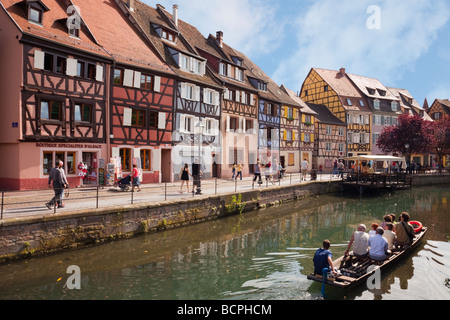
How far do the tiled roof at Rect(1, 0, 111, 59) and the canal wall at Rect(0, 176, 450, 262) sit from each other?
1044 centimetres

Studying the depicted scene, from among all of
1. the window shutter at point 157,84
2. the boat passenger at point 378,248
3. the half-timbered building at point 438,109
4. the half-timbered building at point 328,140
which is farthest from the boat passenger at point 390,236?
the half-timbered building at point 438,109

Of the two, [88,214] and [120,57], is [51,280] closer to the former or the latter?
[88,214]

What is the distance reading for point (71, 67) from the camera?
55.7 feet

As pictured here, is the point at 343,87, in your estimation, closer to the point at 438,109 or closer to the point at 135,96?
the point at 438,109

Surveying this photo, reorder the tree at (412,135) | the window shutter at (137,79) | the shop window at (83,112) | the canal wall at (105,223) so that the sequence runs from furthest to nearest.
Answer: the tree at (412,135), the window shutter at (137,79), the shop window at (83,112), the canal wall at (105,223)

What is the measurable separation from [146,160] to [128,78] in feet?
17.7

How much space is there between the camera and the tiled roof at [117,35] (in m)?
19.9

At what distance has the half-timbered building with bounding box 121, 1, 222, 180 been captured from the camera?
23.2 meters

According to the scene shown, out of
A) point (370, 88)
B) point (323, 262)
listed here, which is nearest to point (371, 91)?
point (370, 88)

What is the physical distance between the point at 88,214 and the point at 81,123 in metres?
8.75

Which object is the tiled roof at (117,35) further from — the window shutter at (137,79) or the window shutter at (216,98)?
the window shutter at (216,98)

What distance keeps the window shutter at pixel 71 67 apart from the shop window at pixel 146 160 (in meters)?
6.31

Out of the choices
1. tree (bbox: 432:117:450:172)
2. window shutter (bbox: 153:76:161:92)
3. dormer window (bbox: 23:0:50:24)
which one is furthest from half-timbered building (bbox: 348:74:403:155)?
dormer window (bbox: 23:0:50:24)

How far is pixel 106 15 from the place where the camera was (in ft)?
72.3
